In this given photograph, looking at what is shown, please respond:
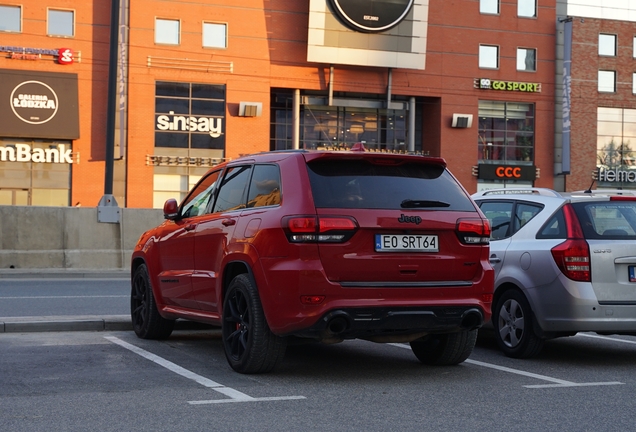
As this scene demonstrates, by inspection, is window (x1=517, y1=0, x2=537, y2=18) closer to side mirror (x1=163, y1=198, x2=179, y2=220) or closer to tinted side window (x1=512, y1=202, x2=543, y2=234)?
tinted side window (x1=512, y1=202, x2=543, y2=234)

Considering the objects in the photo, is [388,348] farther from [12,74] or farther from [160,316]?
[12,74]

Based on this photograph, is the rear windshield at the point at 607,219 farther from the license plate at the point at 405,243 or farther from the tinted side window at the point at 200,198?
the tinted side window at the point at 200,198

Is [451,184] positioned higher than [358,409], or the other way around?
[451,184]

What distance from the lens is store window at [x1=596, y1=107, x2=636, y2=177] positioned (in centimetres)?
5409

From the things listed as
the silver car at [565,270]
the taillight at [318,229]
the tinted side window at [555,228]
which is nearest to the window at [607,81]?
the silver car at [565,270]

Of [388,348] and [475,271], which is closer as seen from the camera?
[475,271]

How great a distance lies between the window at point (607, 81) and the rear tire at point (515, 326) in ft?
156

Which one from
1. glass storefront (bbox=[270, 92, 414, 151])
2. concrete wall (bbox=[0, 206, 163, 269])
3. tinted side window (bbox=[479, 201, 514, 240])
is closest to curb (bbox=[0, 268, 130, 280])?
concrete wall (bbox=[0, 206, 163, 269])

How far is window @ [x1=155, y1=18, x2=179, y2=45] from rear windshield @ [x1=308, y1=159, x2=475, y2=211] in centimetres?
3995

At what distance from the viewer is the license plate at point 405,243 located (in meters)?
6.95

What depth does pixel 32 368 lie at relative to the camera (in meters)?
7.56

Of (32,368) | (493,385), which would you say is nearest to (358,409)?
(493,385)

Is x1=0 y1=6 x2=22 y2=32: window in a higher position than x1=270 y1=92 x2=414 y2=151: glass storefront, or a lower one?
higher

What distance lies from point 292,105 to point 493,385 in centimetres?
4289
